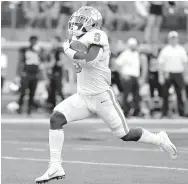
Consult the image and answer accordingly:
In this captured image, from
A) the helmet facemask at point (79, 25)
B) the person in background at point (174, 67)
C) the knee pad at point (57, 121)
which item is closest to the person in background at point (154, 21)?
the person in background at point (174, 67)

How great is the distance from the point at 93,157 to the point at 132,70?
831cm

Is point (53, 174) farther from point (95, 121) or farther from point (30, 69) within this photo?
point (30, 69)

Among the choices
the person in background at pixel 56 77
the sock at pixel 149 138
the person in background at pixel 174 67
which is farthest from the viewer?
the person in background at pixel 56 77

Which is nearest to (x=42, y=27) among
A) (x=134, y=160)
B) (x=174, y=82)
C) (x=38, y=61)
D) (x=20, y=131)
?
(x=38, y=61)

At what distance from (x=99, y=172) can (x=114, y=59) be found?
35.4ft

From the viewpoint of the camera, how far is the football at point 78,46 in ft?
30.0

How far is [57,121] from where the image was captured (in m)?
Result: 9.16

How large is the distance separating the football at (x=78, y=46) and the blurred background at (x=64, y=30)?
1210 cm

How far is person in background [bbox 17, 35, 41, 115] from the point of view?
2022cm

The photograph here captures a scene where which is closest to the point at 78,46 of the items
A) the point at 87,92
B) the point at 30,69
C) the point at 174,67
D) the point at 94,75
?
the point at 94,75

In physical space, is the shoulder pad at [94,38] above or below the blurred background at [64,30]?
above

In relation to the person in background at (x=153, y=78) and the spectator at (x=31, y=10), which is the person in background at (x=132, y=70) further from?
the spectator at (x=31, y=10)

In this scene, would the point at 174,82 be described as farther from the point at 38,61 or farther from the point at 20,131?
the point at 20,131

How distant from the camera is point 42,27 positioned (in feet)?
78.8
